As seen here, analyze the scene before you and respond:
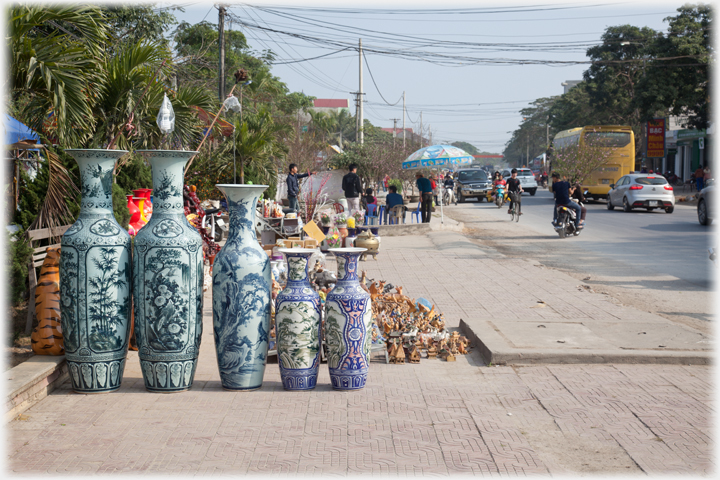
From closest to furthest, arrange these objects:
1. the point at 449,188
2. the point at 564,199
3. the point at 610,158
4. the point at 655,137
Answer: the point at 564,199 < the point at 610,158 < the point at 449,188 < the point at 655,137

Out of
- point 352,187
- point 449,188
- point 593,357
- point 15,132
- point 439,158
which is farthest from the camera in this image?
point 449,188

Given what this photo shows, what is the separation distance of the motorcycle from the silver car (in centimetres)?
898

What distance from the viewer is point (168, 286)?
4582mm

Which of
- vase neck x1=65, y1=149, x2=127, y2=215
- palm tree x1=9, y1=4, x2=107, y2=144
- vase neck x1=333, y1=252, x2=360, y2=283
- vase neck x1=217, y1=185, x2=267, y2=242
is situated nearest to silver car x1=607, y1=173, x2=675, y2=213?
palm tree x1=9, y1=4, x2=107, y2=144

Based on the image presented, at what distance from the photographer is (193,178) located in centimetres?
1482

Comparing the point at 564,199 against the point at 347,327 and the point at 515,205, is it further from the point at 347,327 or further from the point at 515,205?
the point at 347,327

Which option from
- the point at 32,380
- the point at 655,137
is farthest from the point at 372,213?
the point at 655,137

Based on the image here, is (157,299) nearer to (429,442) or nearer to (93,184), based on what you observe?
(93,184)

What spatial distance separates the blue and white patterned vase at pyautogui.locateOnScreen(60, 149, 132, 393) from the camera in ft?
15.0

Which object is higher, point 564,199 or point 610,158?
point 610,158

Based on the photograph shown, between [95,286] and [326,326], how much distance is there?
1.60 metres

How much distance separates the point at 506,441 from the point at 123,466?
2075mm

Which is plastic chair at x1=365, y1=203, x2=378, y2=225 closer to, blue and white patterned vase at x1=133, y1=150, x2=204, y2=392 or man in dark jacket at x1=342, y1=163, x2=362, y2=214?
man in dark jacket at x1=342, y1=163, x2=362, y2=214

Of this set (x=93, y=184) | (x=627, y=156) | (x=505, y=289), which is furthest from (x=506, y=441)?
(x=627, y=156)
